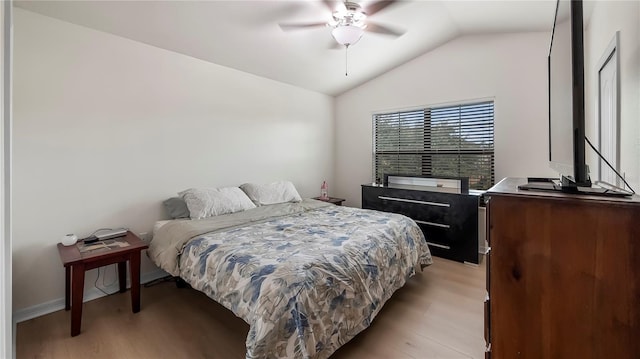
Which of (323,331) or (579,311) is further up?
(579,311)

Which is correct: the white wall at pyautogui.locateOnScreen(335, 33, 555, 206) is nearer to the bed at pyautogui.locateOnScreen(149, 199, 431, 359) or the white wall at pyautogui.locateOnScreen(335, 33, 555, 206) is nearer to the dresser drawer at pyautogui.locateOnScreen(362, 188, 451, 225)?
the dresser drawer at pyautogui.locateOnScreen(362, 188, 451, 225)

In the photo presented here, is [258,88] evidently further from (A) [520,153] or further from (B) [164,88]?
(A) [520,153]

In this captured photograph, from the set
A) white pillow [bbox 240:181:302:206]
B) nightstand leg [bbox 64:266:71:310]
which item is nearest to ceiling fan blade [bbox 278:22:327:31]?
white pillow [bbox 240:181:302:206]

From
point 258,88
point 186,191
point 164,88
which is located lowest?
point 186,191

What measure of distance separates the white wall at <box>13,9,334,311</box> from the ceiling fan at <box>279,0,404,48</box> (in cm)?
131

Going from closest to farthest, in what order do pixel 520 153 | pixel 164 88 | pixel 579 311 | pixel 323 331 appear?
pixel 579 311 → pixel 323 331 → pixel 164 88 → pixel 520 153

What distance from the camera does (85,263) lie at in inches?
78.4

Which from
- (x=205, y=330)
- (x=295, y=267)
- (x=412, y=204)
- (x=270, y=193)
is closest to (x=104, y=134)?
(x=270, y=193)

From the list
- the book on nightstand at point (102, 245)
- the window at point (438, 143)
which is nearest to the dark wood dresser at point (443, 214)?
the window at point (438, 143)

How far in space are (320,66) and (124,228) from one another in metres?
2.97

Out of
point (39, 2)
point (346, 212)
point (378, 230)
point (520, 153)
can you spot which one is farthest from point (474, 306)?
point (39, 2)

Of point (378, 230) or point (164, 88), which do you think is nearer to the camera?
point (378, 230)

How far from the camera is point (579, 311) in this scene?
88cm

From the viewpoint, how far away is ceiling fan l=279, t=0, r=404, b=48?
2235mm
